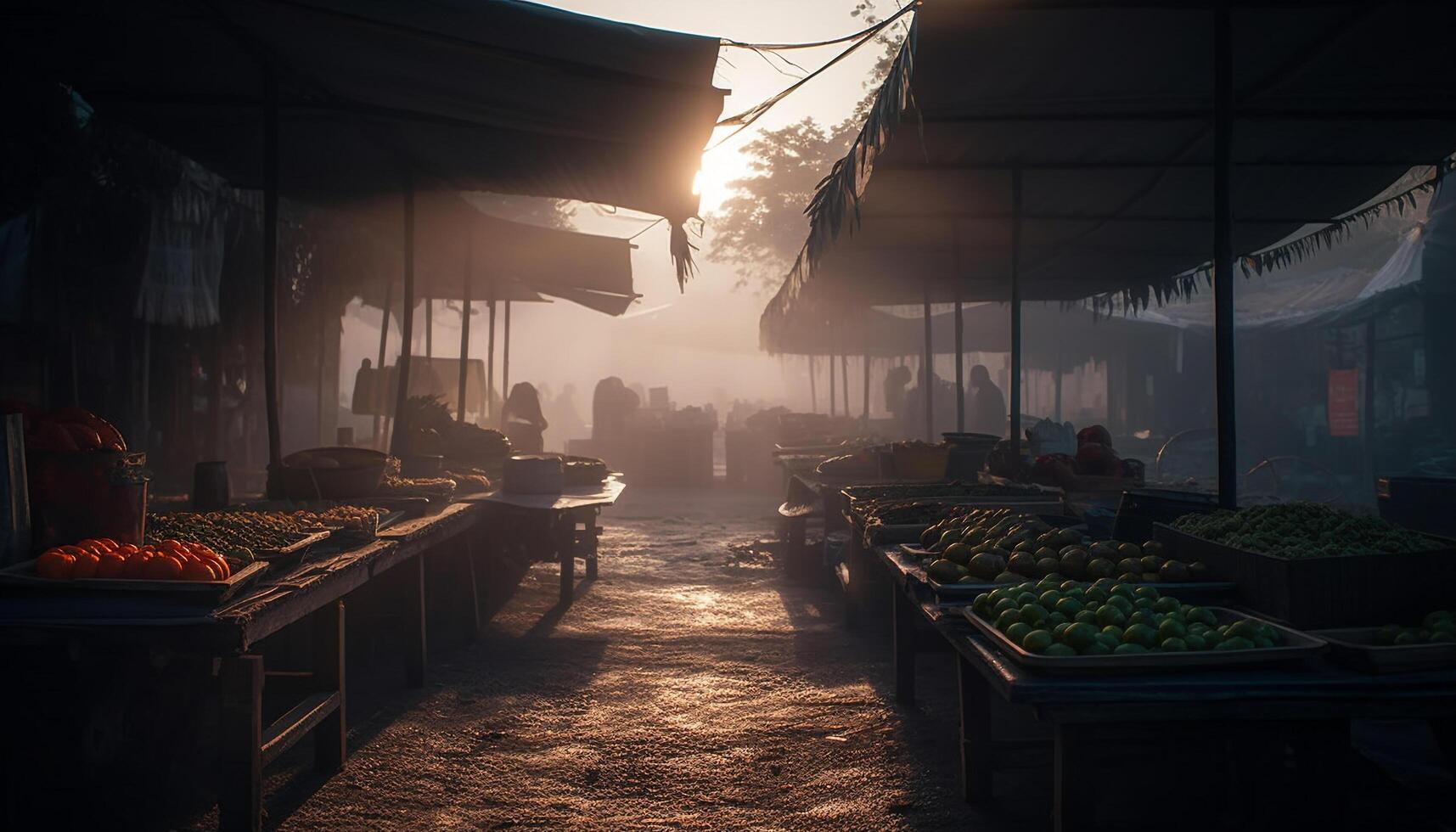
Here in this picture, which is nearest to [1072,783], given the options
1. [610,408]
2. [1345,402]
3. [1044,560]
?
[1044,560]

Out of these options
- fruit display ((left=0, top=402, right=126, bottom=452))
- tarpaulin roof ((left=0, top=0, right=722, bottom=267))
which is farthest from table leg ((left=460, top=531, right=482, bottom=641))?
fruit display ((left=0, top=402, right=126, bottom=452))

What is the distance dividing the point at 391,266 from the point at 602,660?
31.0ft

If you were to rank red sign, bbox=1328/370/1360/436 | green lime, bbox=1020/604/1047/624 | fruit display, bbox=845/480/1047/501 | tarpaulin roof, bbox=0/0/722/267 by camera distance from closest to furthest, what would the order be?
1. green lime, bbox=1020/604/1047/624
2. tarpaulin roof, bbox=0/0/722/267
3. fruit display, bbox=845/480/1047/501
4. red sign, bbox=1328/370/1360/436

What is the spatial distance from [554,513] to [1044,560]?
491cm

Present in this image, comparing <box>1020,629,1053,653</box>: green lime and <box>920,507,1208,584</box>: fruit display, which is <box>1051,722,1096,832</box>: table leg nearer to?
<box>1020,629,1053,653</box>: green lime

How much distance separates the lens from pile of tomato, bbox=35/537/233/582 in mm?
3166

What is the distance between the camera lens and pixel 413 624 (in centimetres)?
576

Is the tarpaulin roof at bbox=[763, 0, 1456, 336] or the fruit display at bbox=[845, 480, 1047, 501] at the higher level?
the tarpaulin roof at bbox=[763, 0, 1456, 336]

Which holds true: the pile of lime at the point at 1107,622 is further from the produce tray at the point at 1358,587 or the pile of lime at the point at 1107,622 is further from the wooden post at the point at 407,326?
the wooden post at the point at 407,326

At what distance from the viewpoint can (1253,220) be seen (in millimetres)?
8828

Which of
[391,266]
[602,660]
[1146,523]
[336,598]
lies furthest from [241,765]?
[391,266]

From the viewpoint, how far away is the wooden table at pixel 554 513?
24.0ft

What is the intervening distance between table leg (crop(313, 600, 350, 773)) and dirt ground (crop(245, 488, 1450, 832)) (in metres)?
0.10

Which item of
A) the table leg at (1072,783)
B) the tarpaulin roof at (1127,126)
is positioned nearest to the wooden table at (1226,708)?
the table leg at (1072,783)
